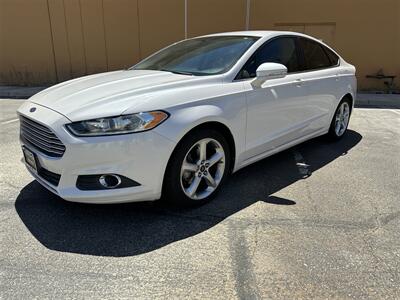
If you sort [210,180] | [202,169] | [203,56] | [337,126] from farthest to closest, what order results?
[337,126], [203,56], [210,180], [202,169]

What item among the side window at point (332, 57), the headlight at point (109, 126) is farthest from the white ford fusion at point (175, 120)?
the side window at point (332, 57)

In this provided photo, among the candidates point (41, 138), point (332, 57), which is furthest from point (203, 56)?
point (332, 57)

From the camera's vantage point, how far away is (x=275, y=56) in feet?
13.9

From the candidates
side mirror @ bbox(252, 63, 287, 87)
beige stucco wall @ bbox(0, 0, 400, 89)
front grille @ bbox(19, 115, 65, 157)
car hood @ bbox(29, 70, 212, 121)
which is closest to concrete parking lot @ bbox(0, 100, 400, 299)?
front grille @ bbox(19, 115, 65, 157)

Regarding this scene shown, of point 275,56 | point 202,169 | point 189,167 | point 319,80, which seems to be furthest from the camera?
point 319,80

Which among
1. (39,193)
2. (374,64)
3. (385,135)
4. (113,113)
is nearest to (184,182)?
(113,113)

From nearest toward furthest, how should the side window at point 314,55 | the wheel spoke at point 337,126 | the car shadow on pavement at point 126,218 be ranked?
the car shadow on pavement at point 126,218 → the side window at point 314,55 → the wheel spoke at point 337,126

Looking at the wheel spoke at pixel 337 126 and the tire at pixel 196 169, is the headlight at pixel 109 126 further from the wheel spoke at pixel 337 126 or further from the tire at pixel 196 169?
the wheel spoke at pixel 337 126

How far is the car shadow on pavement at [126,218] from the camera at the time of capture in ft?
9.68

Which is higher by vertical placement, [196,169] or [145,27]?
[145,27]

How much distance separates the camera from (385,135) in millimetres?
6309

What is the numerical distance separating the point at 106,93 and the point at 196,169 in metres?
1.03

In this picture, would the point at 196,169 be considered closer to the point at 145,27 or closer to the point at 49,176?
the point at 49,176

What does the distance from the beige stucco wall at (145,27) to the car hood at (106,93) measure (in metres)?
8.06
